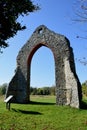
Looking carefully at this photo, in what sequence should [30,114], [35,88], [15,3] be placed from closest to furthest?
[15,3]
[30,114]
[35,88]

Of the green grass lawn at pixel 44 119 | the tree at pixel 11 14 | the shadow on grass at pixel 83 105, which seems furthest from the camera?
the shadow on grass at pixel 83 105

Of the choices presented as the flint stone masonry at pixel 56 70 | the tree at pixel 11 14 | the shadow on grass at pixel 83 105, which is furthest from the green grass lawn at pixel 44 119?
the tree at pixel 11 14

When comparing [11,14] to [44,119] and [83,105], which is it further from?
[83,105]

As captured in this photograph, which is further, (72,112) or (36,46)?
(36,46)

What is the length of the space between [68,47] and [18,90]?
20.4ft

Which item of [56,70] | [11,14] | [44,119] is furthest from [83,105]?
[11,14]

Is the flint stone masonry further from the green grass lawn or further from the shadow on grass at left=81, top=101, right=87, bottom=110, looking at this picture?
the green grass lawn

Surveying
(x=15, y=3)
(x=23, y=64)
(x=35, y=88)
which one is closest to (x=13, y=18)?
(x=15, y=3)

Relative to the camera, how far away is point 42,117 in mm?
15930

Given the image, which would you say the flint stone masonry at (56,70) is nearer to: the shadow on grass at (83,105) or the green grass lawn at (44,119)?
the shadow on grass at (83,105)

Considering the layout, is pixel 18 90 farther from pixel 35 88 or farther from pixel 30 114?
pixel 35 88

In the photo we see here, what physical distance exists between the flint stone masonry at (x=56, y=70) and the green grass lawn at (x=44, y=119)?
6.30ft

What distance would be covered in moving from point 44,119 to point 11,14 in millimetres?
6809

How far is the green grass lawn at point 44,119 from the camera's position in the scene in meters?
12.9
